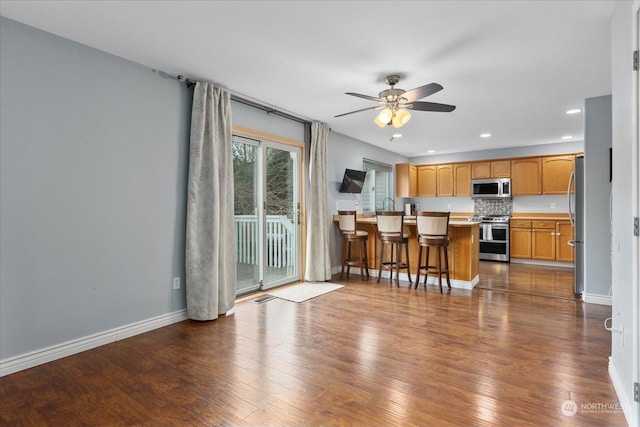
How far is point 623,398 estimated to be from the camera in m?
1.88

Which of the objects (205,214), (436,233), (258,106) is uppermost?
(258,106)

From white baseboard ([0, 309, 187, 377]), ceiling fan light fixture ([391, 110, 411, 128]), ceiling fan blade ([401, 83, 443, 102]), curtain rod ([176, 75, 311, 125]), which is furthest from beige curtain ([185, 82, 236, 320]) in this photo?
ceiling fan blade ([401, 83, 443, 102])

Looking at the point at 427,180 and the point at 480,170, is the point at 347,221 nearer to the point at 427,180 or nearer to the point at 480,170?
the point at 427,180

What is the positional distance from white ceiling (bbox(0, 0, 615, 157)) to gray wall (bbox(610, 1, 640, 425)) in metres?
0.44

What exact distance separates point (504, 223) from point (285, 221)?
484 centimetres

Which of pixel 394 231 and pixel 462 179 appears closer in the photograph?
pixel 394 231

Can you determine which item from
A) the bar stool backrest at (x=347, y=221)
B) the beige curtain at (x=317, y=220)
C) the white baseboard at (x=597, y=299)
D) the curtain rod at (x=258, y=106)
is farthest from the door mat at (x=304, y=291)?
the white baseboard at (x=597, y=299)

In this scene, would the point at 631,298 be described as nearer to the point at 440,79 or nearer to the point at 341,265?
Result: the point at 440,79

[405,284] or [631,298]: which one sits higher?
[631,298]

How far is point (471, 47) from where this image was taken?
8.89ft

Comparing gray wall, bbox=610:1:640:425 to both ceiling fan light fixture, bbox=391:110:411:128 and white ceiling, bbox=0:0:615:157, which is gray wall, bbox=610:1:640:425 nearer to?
white ceiling, bbox=0:0:615:157

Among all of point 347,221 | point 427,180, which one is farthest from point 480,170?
point 347,221

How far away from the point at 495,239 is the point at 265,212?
16.9ft

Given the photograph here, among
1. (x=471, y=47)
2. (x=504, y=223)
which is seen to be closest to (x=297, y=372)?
(x=471, y=47)
